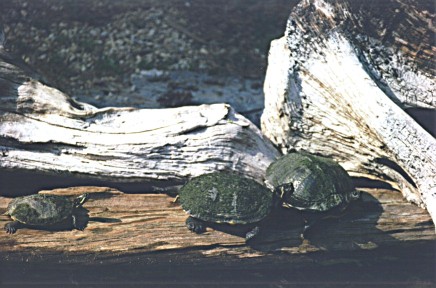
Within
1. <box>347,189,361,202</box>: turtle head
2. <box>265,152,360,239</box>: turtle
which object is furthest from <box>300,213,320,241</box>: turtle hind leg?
<box>347,189,361,202</box>: turtle head

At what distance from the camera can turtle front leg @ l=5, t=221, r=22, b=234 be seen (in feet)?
19.7

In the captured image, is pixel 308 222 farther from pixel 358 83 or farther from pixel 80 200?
pixel 80 200

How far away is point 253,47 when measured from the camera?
1098 cm

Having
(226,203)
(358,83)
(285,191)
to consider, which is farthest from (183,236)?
(358,83)

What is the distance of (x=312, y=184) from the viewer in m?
6.12

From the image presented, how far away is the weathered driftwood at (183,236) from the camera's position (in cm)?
589

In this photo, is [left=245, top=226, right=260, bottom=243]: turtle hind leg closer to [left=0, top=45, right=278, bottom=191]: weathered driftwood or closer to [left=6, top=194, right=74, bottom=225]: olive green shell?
[left=0, top=45, right=278, bottom=191]: weathered driftwood

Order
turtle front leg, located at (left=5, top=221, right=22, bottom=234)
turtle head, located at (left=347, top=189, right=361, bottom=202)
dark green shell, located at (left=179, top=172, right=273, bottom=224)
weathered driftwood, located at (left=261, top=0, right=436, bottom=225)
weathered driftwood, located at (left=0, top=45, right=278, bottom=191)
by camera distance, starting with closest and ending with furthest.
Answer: dark green shell, located at (left=179, top=172, right=273, bottom=224)
turtle front leg, located at (left=5, top=221, right=22, bottom=234)
turtle head, located at (left=347, top=189, right=361, bottom=202)
weathered driftwood, located at (left=261, top=0, right=436, bottom=225)
weathered driftwood, located at (left=0, top=45, right=278, bottom=191)

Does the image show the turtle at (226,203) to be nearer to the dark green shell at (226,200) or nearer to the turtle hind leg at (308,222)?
the dark green shell at (226,200)

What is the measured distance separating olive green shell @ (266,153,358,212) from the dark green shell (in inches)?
9.2

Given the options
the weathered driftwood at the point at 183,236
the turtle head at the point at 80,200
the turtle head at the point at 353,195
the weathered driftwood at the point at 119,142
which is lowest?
the weathered driftwood at the point at 183,236

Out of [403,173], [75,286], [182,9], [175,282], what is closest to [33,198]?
[75,286]

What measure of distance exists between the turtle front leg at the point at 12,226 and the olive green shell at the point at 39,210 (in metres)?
0.07

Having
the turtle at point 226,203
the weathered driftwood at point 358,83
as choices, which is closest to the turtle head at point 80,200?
the turtle at point 226,203
